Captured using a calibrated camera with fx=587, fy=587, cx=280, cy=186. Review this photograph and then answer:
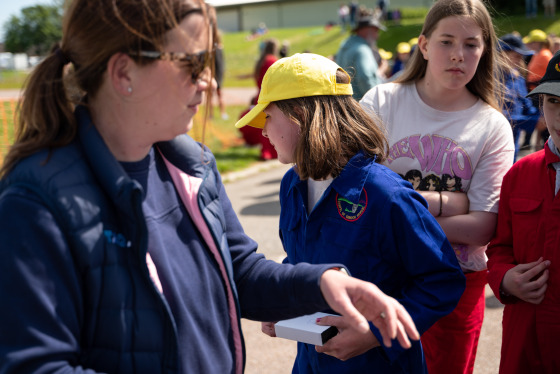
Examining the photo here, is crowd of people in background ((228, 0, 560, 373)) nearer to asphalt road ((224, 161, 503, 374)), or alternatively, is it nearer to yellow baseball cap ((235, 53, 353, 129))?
yellow baseball cap ((235, 53, 353, 129))

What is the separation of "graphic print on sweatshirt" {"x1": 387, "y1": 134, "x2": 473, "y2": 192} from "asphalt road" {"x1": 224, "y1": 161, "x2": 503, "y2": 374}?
5.07ft

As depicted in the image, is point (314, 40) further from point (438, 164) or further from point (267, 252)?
point (438, 164)

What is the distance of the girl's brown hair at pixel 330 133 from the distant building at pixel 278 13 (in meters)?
59.4

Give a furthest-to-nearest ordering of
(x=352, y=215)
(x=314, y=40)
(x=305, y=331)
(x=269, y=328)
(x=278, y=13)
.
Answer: (x=278, y=13) < (x=314, y=40) < (x=269, y=328) < (x=352, y=215) < (x=305, y=331)

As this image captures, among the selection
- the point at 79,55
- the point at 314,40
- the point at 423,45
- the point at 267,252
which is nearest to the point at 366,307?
the point at 79,55

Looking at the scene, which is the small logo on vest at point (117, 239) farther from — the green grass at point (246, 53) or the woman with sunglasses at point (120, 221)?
the green grass at point (246, 53)

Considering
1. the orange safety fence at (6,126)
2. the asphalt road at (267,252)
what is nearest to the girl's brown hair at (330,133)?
the asphalt road at (267,252)

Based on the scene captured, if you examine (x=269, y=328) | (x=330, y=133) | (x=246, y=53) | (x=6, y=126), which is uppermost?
(x=330, y=133)

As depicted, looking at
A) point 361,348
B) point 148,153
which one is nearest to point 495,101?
point 361,348

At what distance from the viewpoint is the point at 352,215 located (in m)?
2.06

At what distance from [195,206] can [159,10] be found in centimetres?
48

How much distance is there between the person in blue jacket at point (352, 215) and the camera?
78.2 inches

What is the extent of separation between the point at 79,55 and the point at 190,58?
25cm

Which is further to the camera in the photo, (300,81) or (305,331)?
(300,81)
